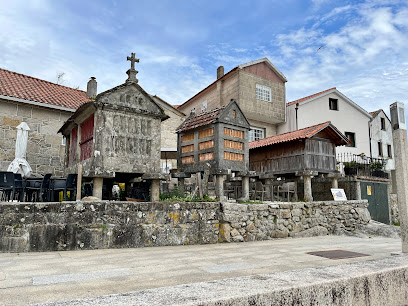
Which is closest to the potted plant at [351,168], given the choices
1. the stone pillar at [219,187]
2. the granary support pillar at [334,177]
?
the granary support pillar at [334,177]

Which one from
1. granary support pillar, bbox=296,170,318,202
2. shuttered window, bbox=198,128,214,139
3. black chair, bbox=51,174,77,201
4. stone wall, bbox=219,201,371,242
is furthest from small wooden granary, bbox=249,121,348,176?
black chair, bbox=51,174,77,201

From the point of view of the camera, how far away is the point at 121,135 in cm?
809

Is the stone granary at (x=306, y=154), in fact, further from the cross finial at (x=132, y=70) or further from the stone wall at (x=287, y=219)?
the cross finial at (x=132, y=70)

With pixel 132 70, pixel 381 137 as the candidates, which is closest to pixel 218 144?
pixel 132 70

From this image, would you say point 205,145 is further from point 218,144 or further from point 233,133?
point 233,133

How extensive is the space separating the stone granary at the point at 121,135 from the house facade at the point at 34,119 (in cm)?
450

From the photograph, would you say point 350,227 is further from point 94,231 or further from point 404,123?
point 94,231

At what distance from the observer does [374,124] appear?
2573 centimetres

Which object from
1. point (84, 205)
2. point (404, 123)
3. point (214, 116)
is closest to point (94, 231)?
point (84, 205)

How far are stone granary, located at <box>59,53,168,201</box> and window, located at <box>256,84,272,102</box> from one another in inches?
501

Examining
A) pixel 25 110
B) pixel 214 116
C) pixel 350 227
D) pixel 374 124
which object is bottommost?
pixel 350 227

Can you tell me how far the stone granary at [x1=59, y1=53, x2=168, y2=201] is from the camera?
7738 millimetres

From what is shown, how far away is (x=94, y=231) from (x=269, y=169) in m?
10.7

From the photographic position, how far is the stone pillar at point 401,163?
19.2 feet
